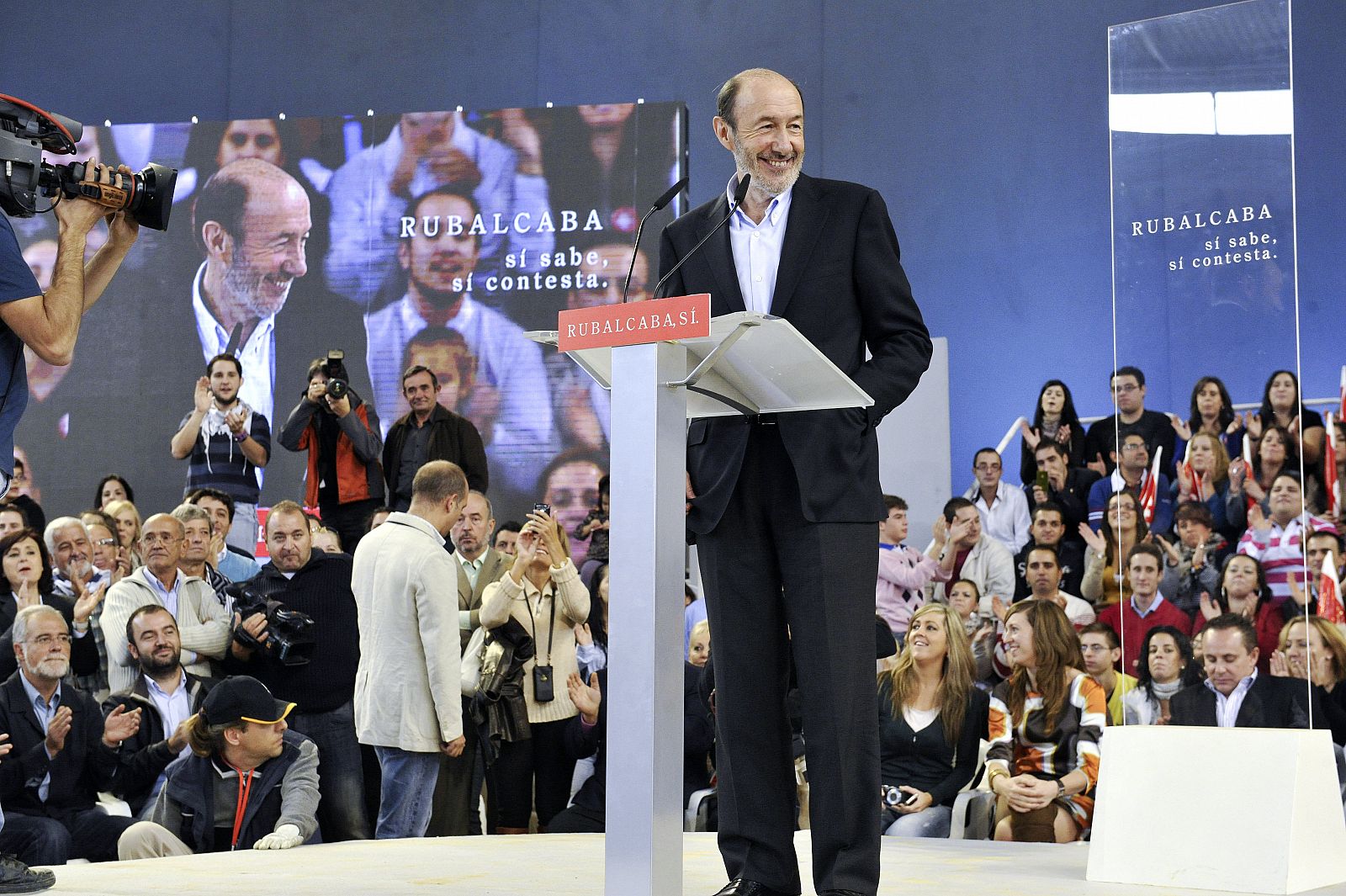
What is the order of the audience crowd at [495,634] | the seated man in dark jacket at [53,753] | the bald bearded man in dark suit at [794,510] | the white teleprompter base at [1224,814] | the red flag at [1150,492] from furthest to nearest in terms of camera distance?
1. the seated man in dark jacket at [53,753]
2. the audience crowd at [495,634]
3. the red flag at [1150,492]
4. the white teleprompter base at [1224,814]
5. the bald bearded man in dark suit at [794,510]

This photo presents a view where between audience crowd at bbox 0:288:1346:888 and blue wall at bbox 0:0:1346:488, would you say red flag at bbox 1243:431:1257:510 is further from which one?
blue wall at bbox 0:0:1346:488

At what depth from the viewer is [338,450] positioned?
5793mm

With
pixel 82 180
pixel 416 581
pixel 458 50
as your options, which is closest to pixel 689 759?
pixel 416 581

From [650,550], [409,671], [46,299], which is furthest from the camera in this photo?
[409,671]

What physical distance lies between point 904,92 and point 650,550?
6228mm

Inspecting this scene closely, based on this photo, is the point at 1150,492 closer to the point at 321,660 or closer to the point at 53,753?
the point at 321,660

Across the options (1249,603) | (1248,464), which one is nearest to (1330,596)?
(1248,464)

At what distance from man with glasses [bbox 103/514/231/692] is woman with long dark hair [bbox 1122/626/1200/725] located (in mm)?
3237

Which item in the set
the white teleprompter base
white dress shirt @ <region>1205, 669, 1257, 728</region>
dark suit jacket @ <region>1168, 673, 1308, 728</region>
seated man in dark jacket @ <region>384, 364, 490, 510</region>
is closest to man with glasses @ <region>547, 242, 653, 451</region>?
seated man in dark jacket @ <region>384, 364, 490, 510</region>

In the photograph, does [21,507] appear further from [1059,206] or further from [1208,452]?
[1059,206]

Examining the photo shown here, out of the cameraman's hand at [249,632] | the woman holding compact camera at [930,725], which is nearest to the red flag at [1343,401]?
the woman holding compact camera at [930,725]

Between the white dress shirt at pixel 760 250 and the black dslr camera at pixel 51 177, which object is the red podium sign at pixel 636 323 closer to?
the white dress shirt at pixel 760 250

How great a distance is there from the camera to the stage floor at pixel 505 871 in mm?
2279

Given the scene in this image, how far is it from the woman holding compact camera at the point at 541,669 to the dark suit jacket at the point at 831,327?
9.34ft
